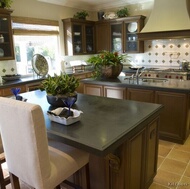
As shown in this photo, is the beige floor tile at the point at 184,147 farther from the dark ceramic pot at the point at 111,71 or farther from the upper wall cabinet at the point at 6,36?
the upper wall cabinet at the point at 6,36

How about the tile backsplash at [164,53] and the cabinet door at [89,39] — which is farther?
the cabinet door at [89,39]

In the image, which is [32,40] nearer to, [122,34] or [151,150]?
[122,34]

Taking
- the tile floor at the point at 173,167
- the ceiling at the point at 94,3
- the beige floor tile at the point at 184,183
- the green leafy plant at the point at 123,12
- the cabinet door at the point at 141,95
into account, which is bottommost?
the beige floor tile at the point at 184,183

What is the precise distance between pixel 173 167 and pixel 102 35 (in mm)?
4329

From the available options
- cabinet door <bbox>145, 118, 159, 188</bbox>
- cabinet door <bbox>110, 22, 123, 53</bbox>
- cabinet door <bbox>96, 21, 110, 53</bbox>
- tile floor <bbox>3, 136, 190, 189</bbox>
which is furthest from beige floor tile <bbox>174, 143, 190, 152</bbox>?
cabinet door <bbox>96, 21, 110, 53</bbox>

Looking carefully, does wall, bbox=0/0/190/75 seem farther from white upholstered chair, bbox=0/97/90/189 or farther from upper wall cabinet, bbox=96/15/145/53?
white upholstered chair, bbox=0/97/90/189

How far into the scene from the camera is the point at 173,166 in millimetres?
2549

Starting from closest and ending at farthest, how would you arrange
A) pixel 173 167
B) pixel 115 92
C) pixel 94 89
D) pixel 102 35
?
pixel 173 167
pixel 115 92
pixel 94 89
pixel 102 35

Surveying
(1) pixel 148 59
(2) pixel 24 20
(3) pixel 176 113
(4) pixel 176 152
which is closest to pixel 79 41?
(2) pixel 24 20

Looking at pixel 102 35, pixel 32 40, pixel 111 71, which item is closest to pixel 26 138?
pixel 111 71

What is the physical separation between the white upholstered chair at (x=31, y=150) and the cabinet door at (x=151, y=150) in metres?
0.68

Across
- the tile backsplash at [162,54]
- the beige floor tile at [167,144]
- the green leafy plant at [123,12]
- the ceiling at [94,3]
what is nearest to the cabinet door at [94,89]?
the beige floor tile at [167,144]

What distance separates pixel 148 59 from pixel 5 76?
144 inches

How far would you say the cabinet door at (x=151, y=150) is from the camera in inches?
74.0
